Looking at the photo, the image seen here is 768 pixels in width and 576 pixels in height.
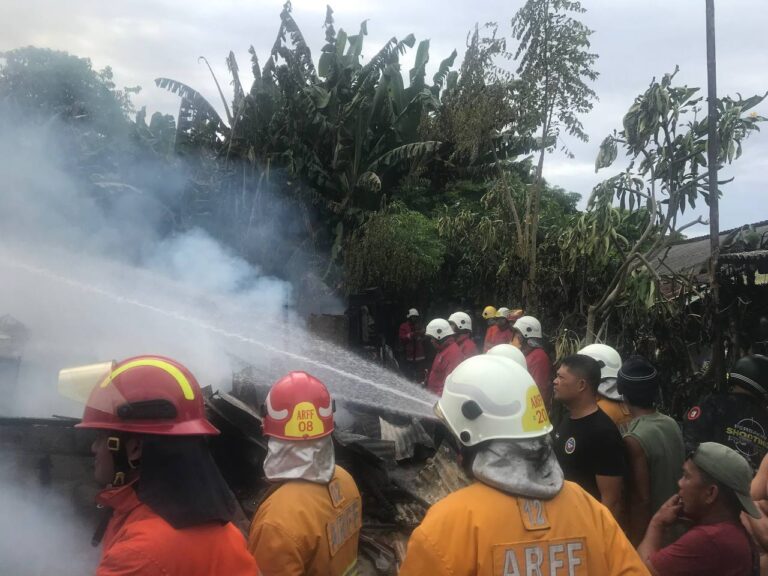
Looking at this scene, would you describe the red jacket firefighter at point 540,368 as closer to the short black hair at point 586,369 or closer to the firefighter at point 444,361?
the firefighter at point 444,361

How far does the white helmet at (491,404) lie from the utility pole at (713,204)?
19.1 ft

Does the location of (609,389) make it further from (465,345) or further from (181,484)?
(465,345)

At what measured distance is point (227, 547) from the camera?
1820mm

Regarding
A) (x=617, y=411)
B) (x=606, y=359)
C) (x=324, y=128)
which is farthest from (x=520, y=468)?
(x=324, y=128)

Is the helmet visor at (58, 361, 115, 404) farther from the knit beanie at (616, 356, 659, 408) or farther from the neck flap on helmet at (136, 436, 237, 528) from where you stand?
the knit beanie at (616, 356, 659, 408)

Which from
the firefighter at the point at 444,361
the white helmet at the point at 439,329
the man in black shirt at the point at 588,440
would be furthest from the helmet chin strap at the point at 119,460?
the white helmet at the point at 439,329

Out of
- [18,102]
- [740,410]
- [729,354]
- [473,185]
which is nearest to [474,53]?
[473,185]

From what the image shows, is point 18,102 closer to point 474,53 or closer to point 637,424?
point 474,53

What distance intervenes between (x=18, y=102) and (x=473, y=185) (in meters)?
12.0

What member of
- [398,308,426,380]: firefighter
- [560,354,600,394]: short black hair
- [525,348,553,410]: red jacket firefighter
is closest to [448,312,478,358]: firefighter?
[525,348,553,410]: red jacket firefighter

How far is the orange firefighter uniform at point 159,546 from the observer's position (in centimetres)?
167

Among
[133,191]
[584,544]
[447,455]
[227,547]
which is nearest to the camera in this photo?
[227,547]

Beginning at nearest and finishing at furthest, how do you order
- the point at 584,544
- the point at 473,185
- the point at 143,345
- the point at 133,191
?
the point at 584,544 → the point at 143,345 → the point at 133,191 → the point at 473,185

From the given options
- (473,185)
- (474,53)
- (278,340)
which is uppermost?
(474,53)
